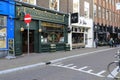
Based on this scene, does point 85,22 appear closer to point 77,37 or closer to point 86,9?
point 86,9

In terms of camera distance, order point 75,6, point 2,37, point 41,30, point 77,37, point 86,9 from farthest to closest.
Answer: point 86,9 < point 77,37 < point 75,6 < point 41,30 < point 2,37

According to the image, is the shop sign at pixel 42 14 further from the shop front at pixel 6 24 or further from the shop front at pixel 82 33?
the shop front at pixel 82 33

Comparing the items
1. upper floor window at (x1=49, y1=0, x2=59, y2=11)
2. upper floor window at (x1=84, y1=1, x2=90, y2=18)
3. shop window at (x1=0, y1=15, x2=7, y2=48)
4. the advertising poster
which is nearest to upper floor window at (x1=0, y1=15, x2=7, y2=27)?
shop window at (x1=0, y1=15, x2=7, y2=48)

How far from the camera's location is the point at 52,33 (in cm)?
2823

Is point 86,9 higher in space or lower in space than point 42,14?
higher

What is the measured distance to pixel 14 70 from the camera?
1413 cm

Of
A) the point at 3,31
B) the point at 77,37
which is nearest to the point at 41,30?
the point at 3,31

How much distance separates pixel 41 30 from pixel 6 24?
5019 millimetres

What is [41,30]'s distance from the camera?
83.5ft

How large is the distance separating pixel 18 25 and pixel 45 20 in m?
4.56

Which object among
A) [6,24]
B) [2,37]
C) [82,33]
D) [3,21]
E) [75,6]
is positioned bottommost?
[2,37]

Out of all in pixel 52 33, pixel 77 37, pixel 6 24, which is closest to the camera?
pixel 6 24

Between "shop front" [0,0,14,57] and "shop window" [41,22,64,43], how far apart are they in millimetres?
5341

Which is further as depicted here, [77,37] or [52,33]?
[77,37]
